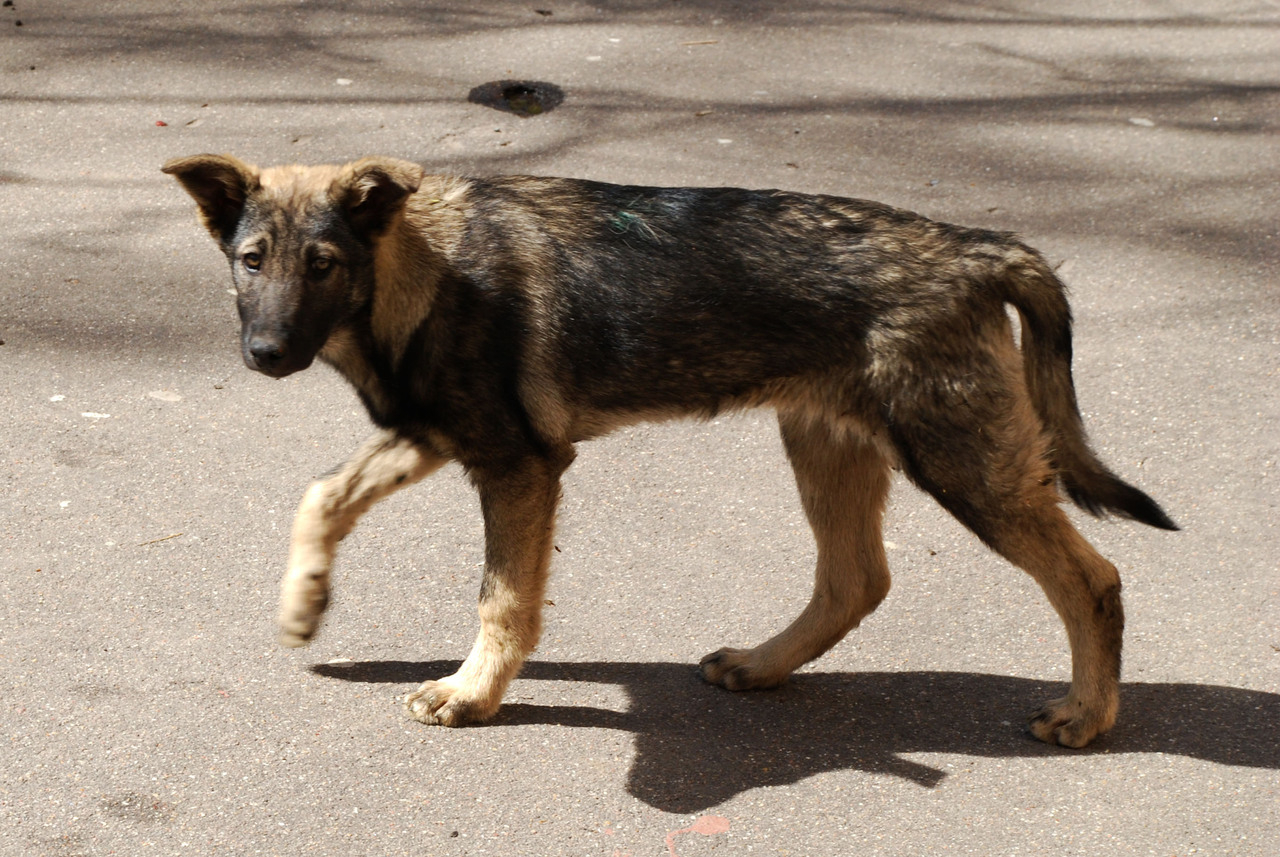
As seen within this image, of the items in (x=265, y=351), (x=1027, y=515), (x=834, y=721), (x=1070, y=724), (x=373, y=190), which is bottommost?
(x=834, y=721)

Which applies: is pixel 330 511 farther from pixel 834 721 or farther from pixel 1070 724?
pixel 1070 724

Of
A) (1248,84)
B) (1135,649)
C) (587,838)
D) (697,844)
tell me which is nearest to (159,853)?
(587,838)

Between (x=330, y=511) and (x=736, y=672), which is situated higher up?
(x=330, y=511)

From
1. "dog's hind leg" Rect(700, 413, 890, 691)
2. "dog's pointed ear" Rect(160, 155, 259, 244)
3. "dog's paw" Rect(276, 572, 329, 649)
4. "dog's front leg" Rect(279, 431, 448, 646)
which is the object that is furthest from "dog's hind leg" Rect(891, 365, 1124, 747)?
"dog's pointed ear" Rect(160, 155, 259, 244)

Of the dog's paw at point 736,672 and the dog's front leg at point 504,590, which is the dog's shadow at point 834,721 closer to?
the dog's paw at point 736,672

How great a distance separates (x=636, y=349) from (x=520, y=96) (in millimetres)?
5118

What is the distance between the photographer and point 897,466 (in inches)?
166

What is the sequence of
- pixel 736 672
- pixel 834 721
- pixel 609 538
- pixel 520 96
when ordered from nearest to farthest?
pixel 834 721 < pixel 736 672 < pixel 609 538 < pixel 520 96

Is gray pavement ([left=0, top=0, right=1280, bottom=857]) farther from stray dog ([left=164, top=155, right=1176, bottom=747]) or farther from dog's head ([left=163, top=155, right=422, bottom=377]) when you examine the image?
dog's head ([left=163, top=155, right=422, bottom=377])

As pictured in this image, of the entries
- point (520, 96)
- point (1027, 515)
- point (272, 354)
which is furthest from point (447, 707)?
point (520, 96)

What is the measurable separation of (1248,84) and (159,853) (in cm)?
883

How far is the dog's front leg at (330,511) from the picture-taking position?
166 inches

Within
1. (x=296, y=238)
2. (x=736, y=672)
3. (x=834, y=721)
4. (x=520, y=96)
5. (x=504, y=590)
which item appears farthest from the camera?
(x=520, y=96)

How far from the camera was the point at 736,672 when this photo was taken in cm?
462
